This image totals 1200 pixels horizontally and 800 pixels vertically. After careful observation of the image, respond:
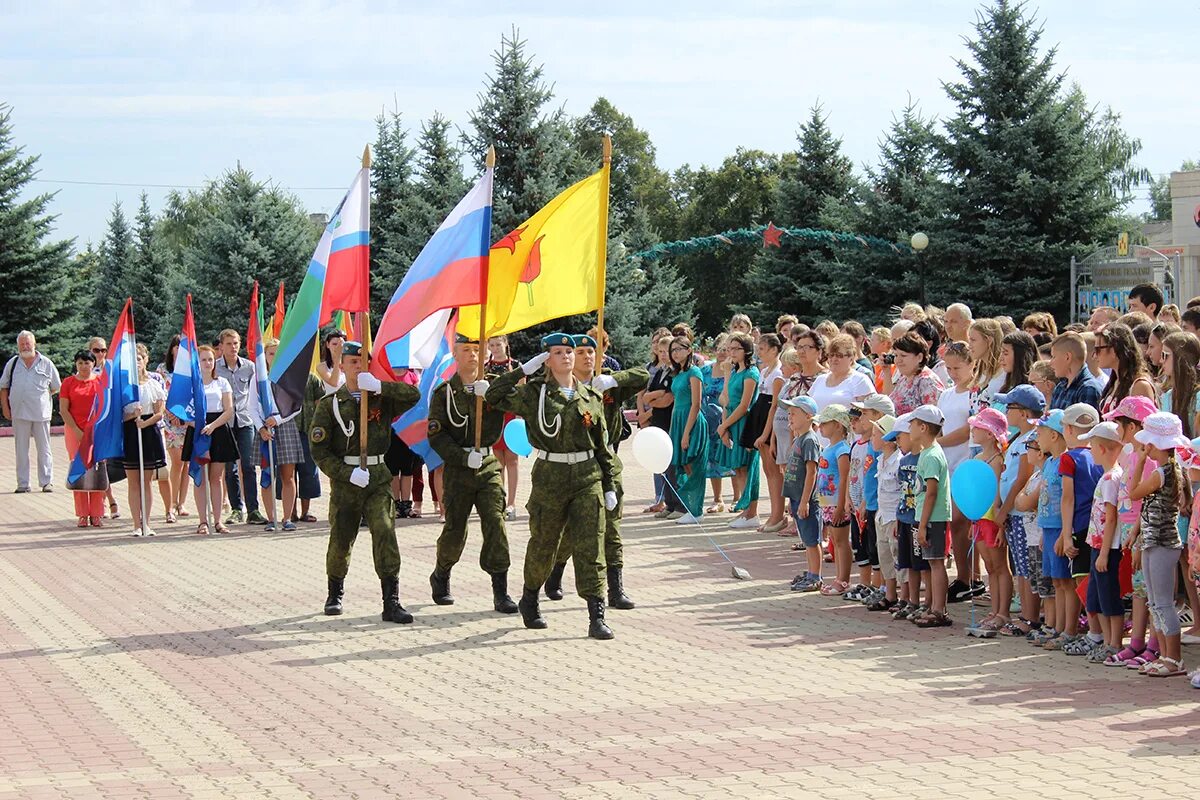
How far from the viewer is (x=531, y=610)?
1038 centimetres

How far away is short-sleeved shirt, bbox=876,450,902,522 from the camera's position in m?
10.3

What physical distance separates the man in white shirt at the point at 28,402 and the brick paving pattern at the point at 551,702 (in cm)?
875

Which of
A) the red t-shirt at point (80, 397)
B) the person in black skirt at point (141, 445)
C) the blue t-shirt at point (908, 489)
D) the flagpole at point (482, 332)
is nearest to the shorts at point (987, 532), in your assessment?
the blue t-shirt at point (908, 489)

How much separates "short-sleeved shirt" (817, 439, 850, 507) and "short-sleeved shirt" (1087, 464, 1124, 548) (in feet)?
8.66

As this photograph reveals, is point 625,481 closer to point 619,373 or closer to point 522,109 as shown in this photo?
point 619,373

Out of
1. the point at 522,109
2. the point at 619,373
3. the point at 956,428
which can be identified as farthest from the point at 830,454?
the point at 522,109

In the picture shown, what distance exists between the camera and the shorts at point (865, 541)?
35.8 ft

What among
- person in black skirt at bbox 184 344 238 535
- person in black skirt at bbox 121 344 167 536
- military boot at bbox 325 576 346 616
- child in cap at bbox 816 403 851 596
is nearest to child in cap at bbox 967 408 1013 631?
child in cap at bbox 816 403 851 596

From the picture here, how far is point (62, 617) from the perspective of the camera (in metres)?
11.3

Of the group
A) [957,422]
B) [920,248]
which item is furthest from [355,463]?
[920,248]

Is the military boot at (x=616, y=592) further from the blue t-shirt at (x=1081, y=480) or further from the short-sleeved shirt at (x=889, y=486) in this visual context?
the blue t-shirt at (x=1081, y=480)

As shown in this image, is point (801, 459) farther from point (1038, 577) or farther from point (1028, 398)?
point (1038, 577)

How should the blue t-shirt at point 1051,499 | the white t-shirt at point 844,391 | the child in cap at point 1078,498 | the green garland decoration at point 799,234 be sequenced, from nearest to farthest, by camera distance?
the child in cap at point 1078,498
the blue t-shirt at point 1051,499
the white t-shirt at point 844,391
the green garland decoration at point 799,234

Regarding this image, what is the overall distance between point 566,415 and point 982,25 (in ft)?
76.6
